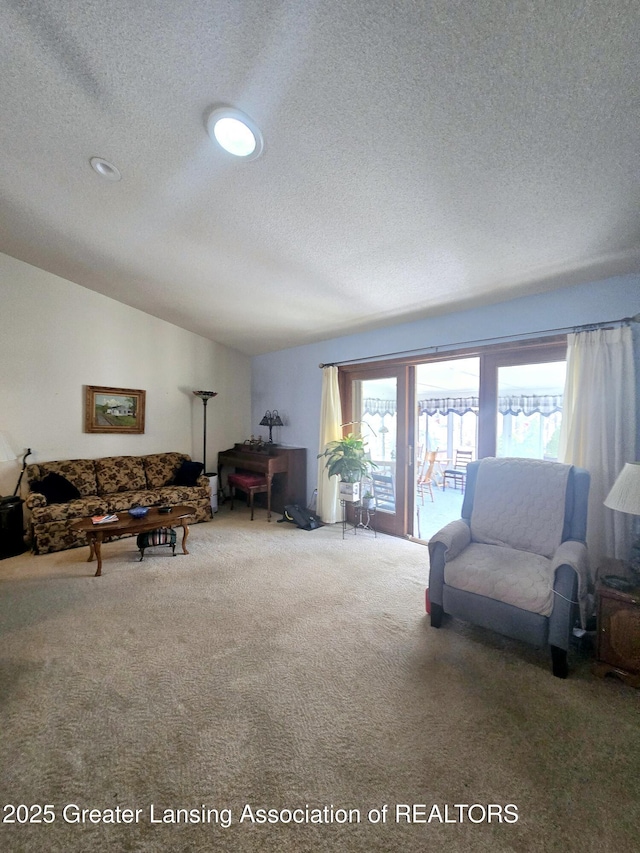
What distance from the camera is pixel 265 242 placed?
8.54 ft

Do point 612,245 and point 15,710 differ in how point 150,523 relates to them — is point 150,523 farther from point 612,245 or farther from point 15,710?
point 612,245

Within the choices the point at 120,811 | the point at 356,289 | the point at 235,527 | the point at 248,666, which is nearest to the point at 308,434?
the point at 235,527

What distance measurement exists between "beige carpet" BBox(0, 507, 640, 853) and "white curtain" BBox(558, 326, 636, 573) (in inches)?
33.7

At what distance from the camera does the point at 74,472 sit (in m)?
4.05

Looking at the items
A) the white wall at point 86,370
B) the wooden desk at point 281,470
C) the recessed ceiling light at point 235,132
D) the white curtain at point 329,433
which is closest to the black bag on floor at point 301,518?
the white curtain at point 329,433

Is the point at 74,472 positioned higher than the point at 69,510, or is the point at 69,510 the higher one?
the point at 74,472

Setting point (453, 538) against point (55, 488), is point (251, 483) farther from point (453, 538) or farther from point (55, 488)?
point (453, 538)

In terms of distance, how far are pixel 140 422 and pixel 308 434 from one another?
2.43 meters

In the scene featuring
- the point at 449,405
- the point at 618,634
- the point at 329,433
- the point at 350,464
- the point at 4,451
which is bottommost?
the point at 618,634

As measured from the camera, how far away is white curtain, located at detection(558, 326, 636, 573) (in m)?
2.28

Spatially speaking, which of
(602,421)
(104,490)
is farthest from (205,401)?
(602,421)

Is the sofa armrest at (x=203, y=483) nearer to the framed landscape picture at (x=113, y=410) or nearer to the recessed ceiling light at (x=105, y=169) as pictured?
the framed landscape picture at (x=113, y=410)

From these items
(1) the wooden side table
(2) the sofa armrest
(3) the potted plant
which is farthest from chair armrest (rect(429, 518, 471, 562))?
(2) the sofa armrest

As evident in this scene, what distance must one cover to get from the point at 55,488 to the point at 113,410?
1.25 meters
